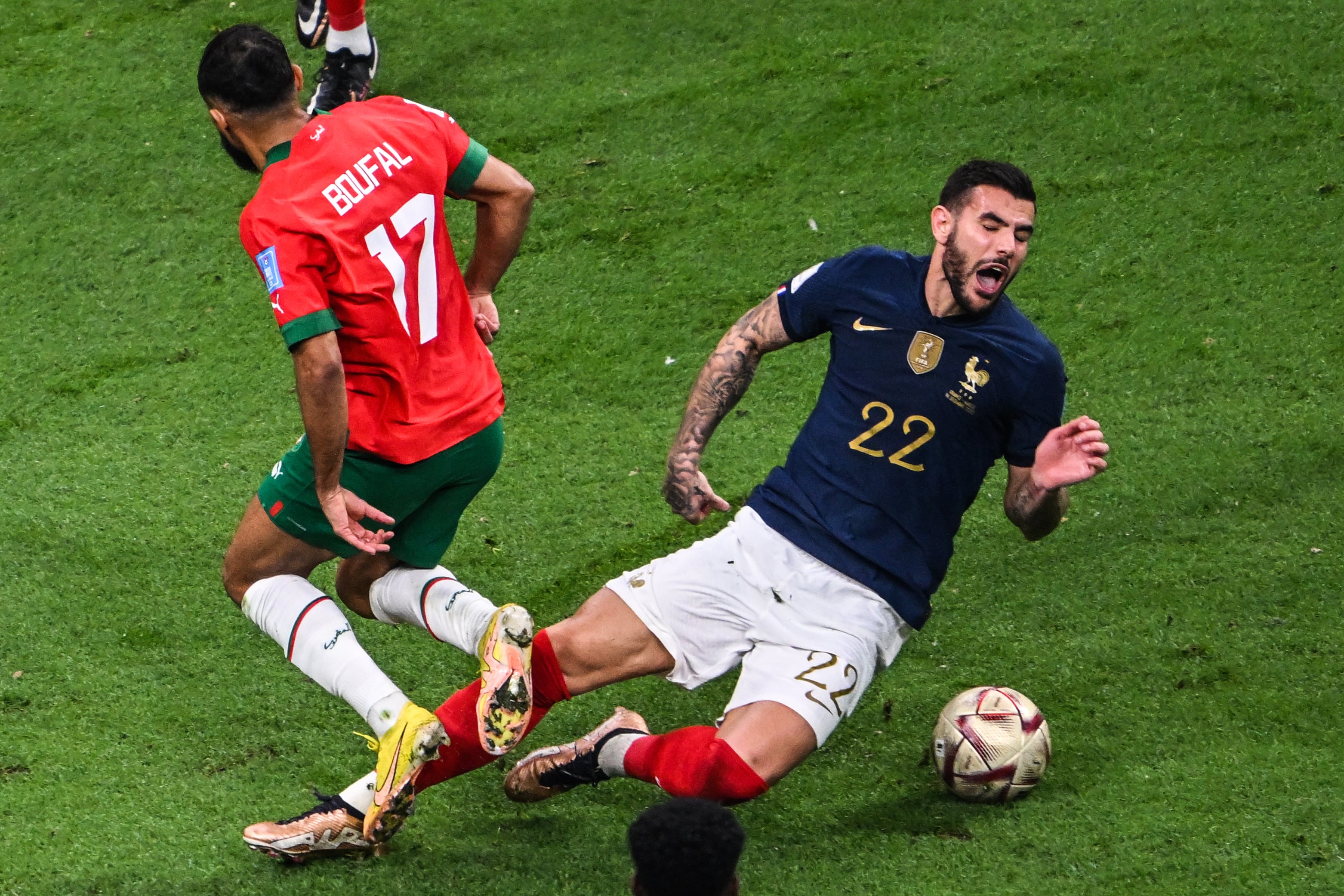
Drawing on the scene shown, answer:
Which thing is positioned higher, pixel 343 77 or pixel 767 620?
pixel 343 77

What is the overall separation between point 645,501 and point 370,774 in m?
1.60

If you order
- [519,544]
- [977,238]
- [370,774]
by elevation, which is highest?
[977,238]

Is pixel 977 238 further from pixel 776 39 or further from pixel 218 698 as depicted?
pixel 776 39

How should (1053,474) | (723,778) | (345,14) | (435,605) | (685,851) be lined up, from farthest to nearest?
(345,14) < (435,605) < (723,778) < (1053,474) < (685,851)

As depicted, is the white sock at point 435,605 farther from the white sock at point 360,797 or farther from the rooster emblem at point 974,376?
the rooster emblem at point 974,376

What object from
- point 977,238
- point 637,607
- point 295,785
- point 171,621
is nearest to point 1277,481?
point 977,238

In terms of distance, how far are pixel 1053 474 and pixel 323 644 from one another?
5.45 feet

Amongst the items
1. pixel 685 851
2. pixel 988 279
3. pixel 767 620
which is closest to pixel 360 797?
pixel 767 620

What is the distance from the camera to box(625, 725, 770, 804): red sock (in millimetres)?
3008

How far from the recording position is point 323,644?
309 centimetres

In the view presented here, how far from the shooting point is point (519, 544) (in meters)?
4.41

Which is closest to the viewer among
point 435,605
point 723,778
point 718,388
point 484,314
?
point 723,778

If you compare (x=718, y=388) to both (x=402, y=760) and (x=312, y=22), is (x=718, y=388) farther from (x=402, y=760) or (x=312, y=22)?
(x=312, y=22)

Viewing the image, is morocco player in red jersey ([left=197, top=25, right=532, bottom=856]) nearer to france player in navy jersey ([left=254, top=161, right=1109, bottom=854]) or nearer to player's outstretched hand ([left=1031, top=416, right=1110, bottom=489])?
france player in navy jersey ([left=254, top=161, right=1109, bottom=854])
